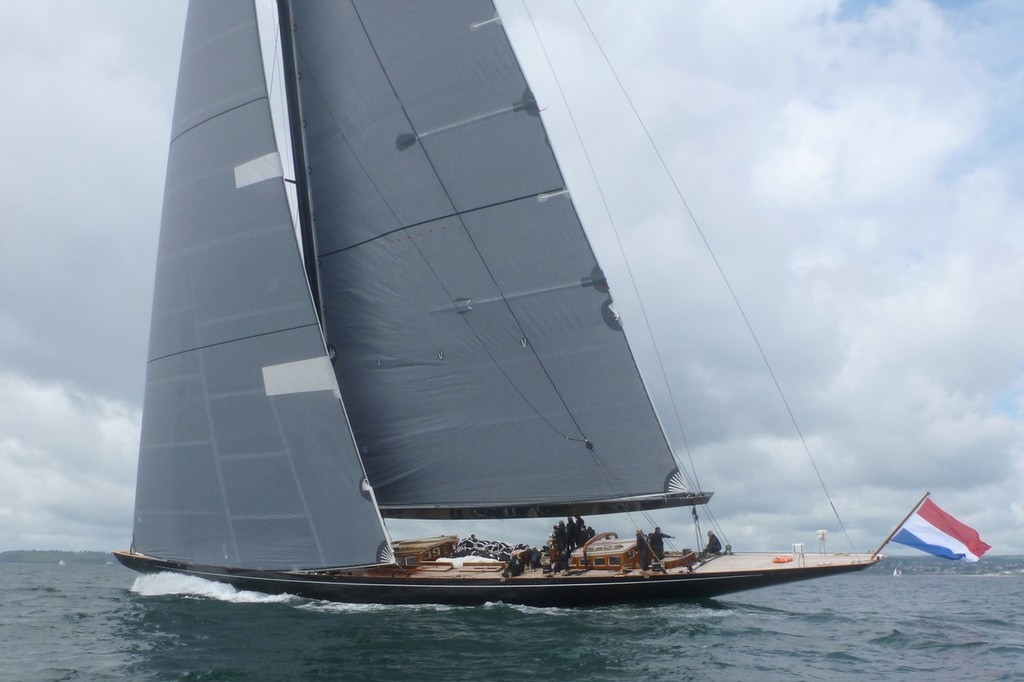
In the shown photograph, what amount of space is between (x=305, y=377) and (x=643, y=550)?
820 cm

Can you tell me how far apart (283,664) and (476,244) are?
9.96 metres

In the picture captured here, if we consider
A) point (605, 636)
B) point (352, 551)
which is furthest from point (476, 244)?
point (605, 636)

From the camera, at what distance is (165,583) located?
20859mm

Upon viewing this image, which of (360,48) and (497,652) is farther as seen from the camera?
(360,48)

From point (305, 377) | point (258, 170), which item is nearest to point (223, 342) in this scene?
point (305, 377)

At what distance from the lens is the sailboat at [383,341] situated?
59.4ft

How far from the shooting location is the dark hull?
16.6 m

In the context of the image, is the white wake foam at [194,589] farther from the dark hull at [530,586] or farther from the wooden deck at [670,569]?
the wooden deck at [670,569]

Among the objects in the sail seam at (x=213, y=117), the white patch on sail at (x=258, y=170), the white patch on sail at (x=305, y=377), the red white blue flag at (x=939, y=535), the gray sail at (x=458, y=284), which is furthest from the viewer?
the sail seam at (x=213, y=117)

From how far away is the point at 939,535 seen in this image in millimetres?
15531

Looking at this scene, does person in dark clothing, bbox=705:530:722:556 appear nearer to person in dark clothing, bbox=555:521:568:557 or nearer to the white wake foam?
person in dark clothing, bbox=555:521:568:557

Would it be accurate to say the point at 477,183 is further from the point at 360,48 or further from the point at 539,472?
the point at 539,472

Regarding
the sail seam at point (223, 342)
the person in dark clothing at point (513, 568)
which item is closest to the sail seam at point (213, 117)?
the sail seam at point (223, 342)

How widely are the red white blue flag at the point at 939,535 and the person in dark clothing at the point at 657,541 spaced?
4.60 m
